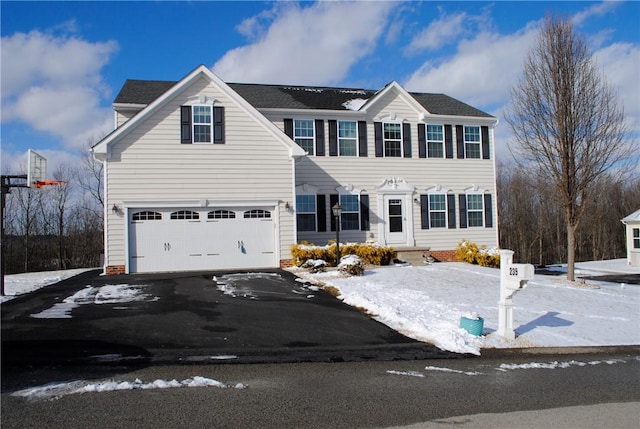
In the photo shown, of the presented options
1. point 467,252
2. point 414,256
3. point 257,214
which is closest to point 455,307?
point 414,256

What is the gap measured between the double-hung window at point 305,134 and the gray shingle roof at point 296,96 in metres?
0.68

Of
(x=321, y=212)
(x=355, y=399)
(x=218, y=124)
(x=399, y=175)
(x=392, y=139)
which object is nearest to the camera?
(x=355, y=399)

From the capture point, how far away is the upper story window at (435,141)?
22719 millimetres

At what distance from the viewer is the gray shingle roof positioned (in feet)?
68.8

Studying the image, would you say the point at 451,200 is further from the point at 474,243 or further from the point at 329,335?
the point at 329,335

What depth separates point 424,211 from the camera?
22281 millimetres

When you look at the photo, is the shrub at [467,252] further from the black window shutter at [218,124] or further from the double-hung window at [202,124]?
the double-hung window at [202,124]

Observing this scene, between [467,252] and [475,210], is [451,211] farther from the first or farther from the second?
[467,252]

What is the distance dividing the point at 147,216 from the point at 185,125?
3567 millimetres

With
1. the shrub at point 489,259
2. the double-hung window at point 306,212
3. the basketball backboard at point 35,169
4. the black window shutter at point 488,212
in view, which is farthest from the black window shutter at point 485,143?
the basketball backboard at point 35,169

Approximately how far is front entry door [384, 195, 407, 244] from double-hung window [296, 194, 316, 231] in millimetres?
3343

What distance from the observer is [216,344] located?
759cm

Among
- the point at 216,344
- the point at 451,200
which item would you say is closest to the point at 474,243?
the point at 451,200

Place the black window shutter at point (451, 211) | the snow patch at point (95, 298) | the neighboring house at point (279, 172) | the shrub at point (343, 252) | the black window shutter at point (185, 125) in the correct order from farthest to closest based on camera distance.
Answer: the black window shutter at point (451, 211) < the black window shutter at point (185, 125) < the shrub at point (343, 252) < the neighboring house at point (279, 172) < the snow patch at point (95, 298)
